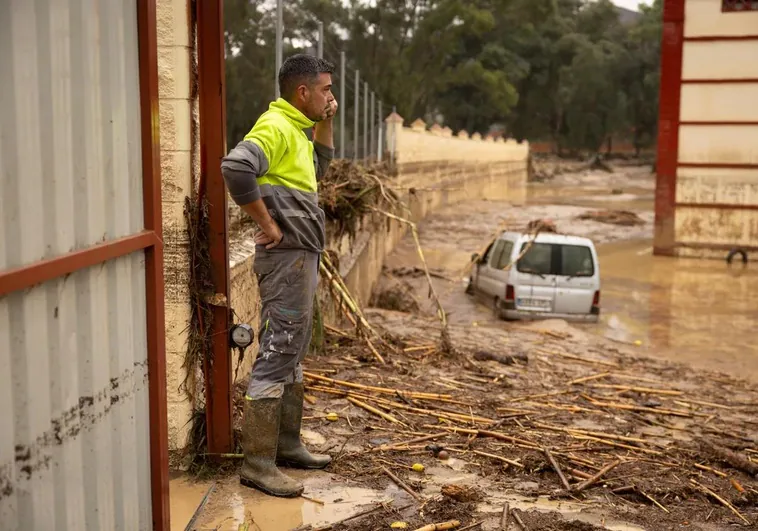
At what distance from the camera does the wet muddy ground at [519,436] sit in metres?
4.33

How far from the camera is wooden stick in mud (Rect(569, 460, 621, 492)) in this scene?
185 inches

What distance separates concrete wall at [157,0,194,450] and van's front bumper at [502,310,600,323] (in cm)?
964

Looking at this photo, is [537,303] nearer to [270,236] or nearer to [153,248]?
[270,236]

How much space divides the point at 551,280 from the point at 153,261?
11139mm

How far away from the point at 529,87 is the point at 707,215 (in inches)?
1797

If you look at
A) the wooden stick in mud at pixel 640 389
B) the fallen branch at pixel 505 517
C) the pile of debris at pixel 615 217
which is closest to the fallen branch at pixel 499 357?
the wooden stick in mud at pixel 640 389

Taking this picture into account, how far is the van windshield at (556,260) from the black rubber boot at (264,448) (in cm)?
975

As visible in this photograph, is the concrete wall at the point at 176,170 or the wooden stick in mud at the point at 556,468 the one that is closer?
the concrete wall at the point at 176,170

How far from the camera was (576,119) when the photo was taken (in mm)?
66125

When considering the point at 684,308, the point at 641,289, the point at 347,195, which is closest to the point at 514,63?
the point at 641,289

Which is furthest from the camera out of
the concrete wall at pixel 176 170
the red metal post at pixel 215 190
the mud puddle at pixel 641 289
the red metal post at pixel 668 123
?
the red metal post at pixel 668 123

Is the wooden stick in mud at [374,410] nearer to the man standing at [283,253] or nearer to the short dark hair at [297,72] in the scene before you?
the man standing at [283,253]

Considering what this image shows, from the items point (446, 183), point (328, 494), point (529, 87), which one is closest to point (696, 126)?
point (446, 183)

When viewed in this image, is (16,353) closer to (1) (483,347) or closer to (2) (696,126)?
(1) (483,347)
